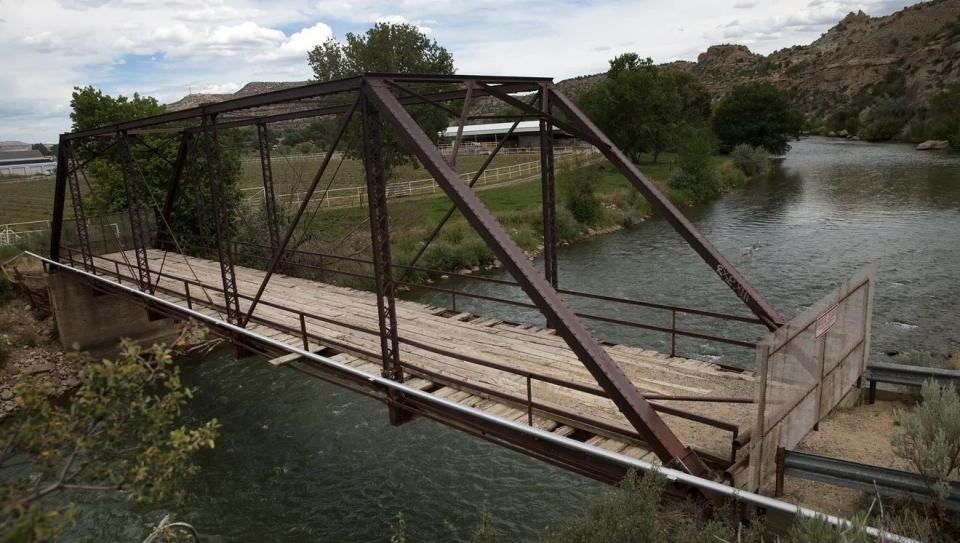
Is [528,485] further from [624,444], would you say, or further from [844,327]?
[844,327]

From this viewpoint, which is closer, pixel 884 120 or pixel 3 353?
pixel 3 353

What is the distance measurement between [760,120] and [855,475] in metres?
79.1

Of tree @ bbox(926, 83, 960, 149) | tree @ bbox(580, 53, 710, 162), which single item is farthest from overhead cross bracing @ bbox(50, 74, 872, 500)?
tree @ bbox(926, 83, 960, 149)

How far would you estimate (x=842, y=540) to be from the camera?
547 cm

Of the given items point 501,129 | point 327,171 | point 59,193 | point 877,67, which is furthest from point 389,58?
point 877,67

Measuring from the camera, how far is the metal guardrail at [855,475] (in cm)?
A: 672

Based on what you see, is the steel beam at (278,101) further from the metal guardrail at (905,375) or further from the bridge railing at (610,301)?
the metal guardrail at (905,375)

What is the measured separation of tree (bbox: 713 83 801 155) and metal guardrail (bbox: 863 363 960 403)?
242 feet

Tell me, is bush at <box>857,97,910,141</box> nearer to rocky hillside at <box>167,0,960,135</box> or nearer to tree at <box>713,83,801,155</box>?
rocky hillside at <box>167,0,960,135</box>

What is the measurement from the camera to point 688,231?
400 inches

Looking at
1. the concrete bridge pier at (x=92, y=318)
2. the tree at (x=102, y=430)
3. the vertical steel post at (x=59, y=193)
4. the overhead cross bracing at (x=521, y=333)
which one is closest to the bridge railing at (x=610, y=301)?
the overhead cross bracing at (x=521, y=333)

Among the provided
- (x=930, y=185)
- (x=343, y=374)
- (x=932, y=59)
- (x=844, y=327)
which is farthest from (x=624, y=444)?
(x=932, y=59)

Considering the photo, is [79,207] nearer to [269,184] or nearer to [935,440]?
[269,184]

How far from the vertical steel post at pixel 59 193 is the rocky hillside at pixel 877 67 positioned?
260 ft
